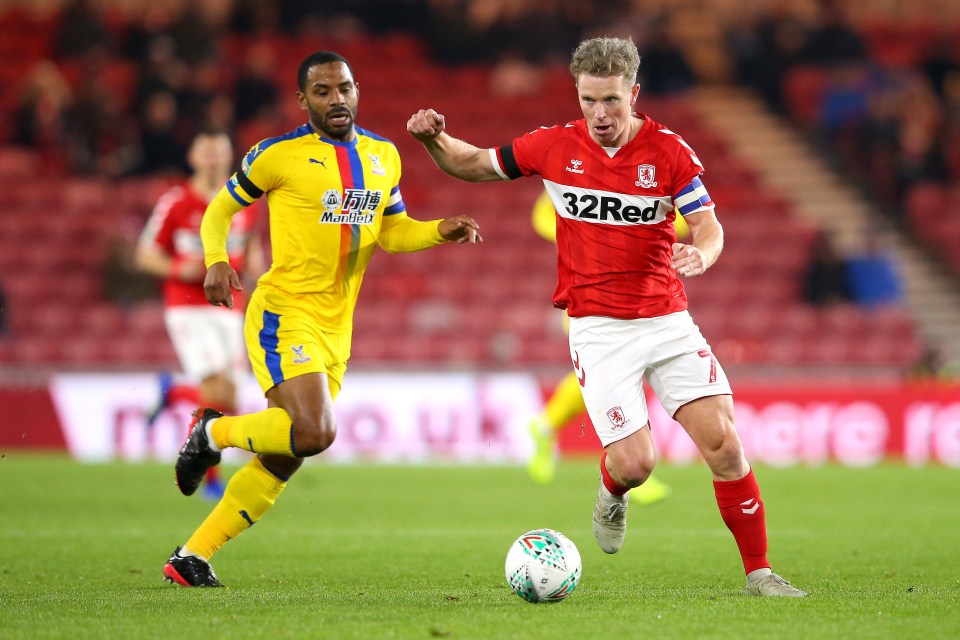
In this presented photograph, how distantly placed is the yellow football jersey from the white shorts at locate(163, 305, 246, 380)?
12.4ft

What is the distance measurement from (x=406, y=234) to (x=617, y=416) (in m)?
1.37

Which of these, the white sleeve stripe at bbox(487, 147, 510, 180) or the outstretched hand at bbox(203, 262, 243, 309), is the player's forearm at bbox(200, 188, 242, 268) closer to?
the outstretched hand at bbox(203, 262, 243, 309)

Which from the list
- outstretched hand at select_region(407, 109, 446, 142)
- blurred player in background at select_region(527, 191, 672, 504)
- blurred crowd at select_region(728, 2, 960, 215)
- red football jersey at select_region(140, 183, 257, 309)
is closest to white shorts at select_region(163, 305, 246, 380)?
red football jersey at select_region(140, 183, 257, 309)

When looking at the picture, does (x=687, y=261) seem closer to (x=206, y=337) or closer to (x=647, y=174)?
(x=647, y=174)

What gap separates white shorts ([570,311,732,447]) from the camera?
5.89 meters

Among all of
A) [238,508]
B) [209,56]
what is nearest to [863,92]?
[209,56]

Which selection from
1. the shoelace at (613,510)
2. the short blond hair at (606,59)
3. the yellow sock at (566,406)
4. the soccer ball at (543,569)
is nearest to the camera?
the soccer ball at (543,569)

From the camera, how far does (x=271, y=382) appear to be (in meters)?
6.08

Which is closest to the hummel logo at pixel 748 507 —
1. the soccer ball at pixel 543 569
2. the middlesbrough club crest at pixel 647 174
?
the soccer ball at pixel 543 569

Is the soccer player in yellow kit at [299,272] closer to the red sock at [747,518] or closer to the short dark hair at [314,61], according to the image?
the short dark hair at [314,61]

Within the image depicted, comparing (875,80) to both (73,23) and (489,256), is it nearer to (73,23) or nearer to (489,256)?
(489,256)

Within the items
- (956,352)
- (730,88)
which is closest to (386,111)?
(730,88)

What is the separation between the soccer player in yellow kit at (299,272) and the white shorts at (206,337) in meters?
3.72

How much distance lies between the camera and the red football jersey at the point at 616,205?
231 inches
